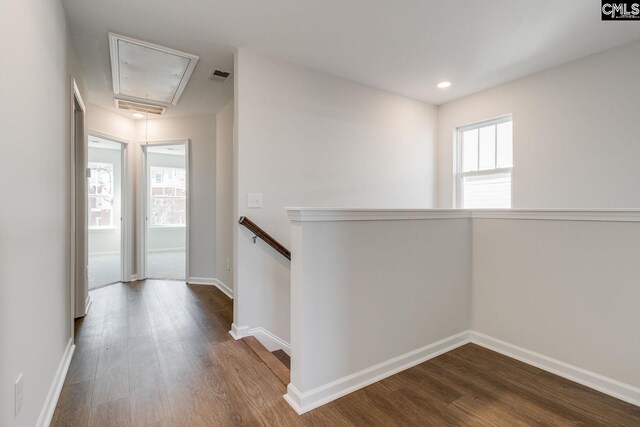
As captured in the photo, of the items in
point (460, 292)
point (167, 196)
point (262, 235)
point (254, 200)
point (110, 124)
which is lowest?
point (460, 292)

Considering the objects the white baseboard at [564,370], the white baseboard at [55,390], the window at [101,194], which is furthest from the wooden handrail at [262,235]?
the window at [101,194]

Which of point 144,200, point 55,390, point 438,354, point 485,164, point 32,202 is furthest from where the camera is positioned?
point 144,200

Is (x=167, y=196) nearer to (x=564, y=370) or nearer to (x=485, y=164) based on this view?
(x=485, y=164)

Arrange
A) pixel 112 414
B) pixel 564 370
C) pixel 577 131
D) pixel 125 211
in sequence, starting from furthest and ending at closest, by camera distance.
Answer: pixel 125 211 → pixel 577 131 → pixel 564 370 → pixel 112 414

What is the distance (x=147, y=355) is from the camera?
2.30m

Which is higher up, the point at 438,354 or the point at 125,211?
the point at 125,211

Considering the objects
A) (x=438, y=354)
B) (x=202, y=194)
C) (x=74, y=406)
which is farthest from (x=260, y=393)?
(x=202, y=194)

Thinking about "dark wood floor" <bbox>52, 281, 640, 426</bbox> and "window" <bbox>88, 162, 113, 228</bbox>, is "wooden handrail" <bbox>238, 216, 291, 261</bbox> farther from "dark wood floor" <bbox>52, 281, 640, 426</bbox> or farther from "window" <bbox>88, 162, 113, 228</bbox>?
"window" <bbox>88, 162, 113, 228</bbox>

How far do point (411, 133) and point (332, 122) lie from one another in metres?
1.27

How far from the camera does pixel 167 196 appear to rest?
7.84m

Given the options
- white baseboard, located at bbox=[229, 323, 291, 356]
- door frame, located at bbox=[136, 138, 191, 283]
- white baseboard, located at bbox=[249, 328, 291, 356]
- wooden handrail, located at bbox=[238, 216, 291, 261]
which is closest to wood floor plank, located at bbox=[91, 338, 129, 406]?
white baseboard, located at bbox=[229, 323, 291, 356]

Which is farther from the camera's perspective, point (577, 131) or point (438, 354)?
point (577, 131)

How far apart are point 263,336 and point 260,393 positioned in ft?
2.97

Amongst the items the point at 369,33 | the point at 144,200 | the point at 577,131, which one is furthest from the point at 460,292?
the point at 144,200
